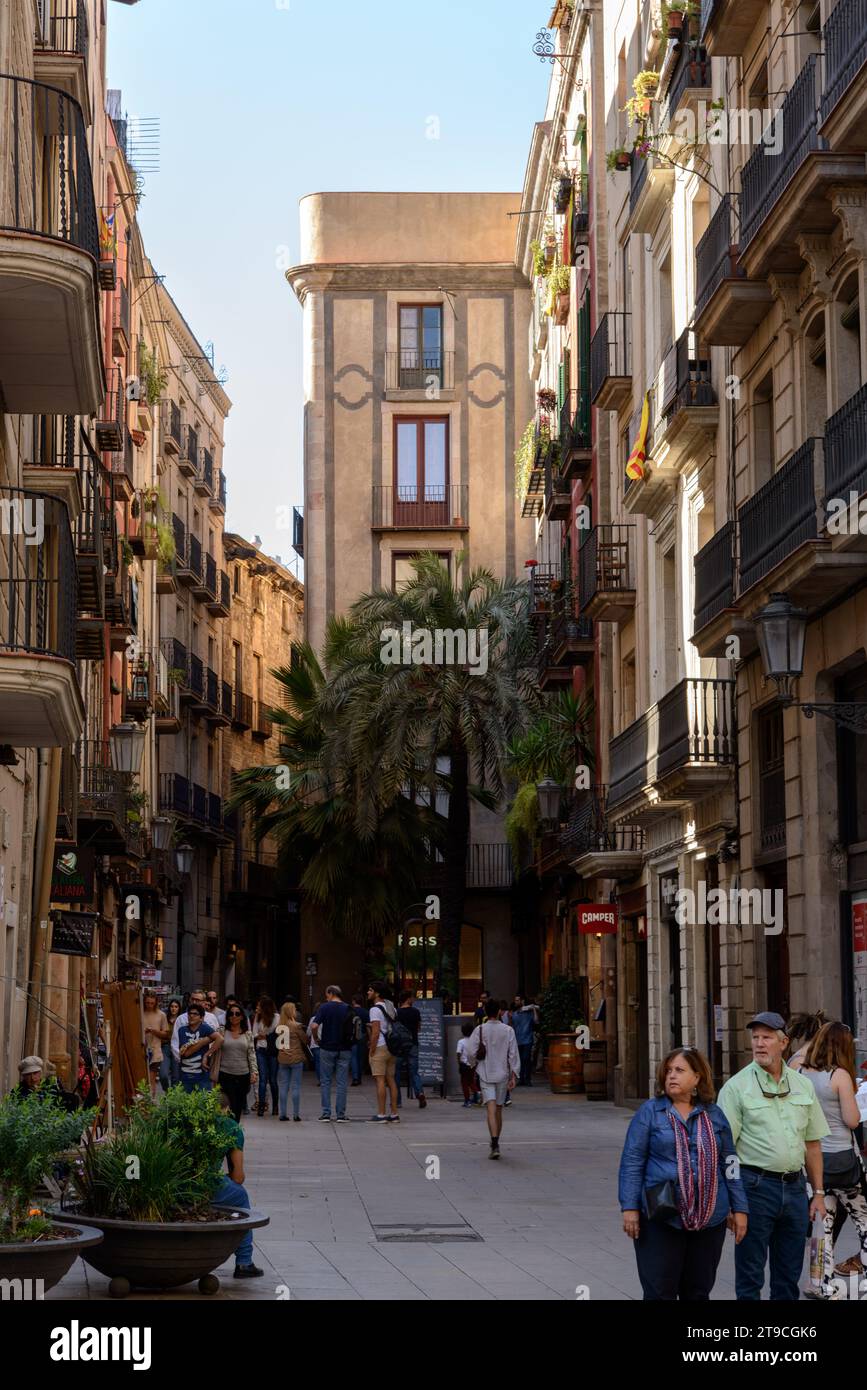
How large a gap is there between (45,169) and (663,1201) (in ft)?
51.6

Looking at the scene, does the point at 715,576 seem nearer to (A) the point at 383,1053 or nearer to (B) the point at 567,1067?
(A) the point at 383,1053

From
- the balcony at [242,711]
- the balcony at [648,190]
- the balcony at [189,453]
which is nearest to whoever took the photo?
the balcony at [648,190]

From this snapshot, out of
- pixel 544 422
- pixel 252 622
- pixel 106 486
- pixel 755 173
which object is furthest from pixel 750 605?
pixel 252 622

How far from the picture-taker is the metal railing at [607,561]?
30.7 meters

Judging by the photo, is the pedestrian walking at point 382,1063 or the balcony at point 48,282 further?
the pedestrian walking at point 382,1063

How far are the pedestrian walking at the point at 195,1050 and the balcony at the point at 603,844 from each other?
30.5 feet

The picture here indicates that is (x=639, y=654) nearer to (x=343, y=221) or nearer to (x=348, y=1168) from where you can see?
(x=348, y=1168)

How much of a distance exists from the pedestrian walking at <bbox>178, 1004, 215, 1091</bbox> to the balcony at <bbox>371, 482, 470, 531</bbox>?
99.4 feet

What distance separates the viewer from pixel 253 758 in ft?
211

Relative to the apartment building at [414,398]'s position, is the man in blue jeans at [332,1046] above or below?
below

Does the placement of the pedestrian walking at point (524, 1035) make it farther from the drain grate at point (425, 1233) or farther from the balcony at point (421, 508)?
the drain grate at point (425, 1233)

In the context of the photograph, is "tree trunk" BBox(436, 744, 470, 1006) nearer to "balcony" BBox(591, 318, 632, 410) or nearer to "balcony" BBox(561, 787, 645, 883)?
"balcony" BBox(561, 787, 645, 883)

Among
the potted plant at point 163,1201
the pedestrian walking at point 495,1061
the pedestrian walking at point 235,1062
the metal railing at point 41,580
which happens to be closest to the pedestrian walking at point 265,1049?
the pedestrian walking at point 235,1062

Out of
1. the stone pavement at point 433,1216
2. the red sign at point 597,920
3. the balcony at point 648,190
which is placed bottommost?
the stone pavement at point 433,1216
